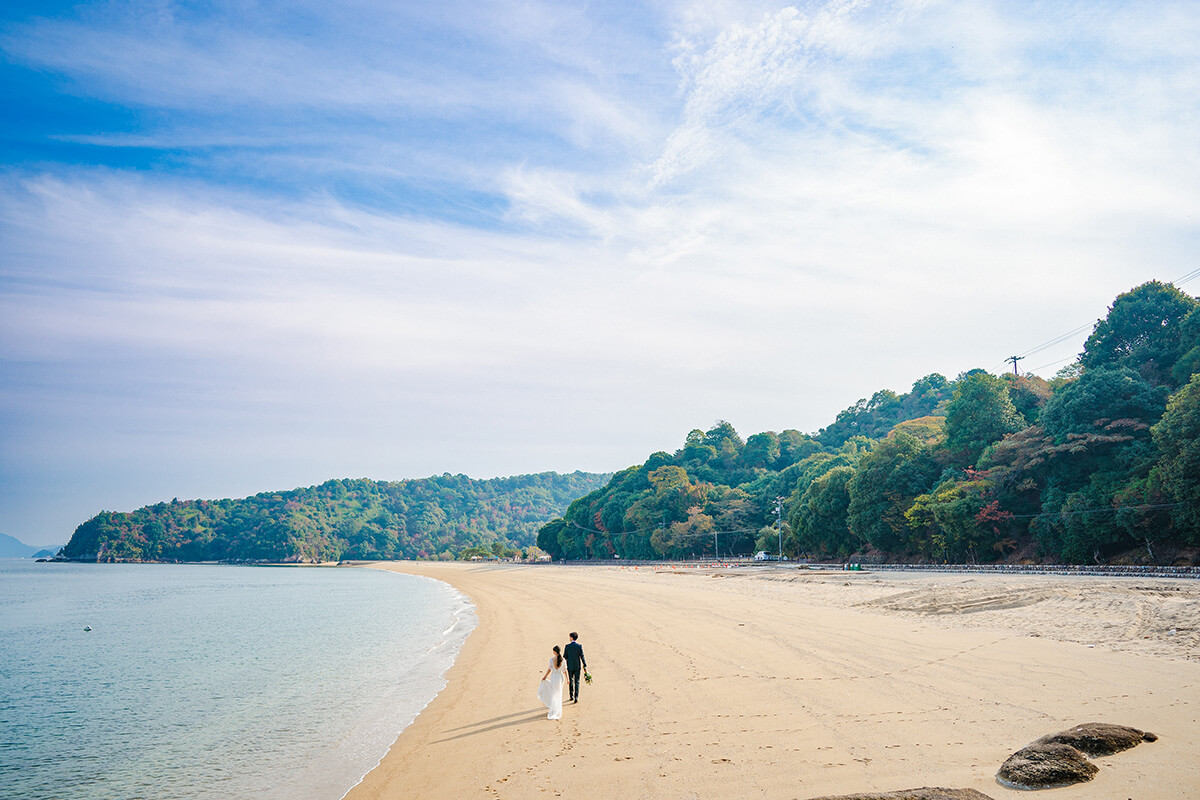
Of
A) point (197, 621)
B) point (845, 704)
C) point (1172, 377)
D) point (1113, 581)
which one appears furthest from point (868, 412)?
point (845, 704)

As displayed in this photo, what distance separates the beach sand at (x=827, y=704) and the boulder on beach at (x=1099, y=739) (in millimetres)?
152

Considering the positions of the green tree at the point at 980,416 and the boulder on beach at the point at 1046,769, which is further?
the green tree at the point at 980,416

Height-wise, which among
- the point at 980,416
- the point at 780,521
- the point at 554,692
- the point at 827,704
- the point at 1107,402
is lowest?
the point at 827,704

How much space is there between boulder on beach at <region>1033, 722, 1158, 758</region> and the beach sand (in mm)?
152

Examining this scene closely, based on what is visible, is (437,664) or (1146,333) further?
(1146,333)

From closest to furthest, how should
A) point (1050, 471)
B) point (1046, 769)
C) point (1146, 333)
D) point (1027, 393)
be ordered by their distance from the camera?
point (1046, 769), point (1050, 471), point (1146, 333), point (1027, 393)

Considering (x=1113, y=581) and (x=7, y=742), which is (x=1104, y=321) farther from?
(x=7, y=742)

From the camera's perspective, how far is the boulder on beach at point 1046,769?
25.4 feet

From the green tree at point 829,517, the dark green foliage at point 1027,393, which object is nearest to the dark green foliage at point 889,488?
the green tree at point 829,517

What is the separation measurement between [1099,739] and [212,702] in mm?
20208

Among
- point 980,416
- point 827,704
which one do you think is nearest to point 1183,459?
point 980,416

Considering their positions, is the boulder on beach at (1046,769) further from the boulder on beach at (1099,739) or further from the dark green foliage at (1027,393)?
the dark green foliage at (1027,393)

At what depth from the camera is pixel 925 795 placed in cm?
725

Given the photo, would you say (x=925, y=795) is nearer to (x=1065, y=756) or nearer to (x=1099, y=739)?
(x=1065, y=756)
